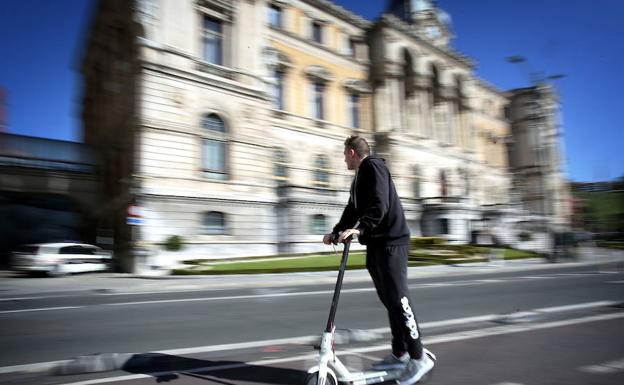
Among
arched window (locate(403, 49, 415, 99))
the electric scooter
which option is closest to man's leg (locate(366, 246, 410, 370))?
the electric scooter

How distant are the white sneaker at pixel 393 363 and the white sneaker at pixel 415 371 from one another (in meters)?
0.14

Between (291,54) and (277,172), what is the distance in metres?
9.14

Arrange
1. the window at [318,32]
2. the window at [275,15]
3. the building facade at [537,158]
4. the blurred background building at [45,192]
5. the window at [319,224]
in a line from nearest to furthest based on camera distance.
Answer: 1. the blurred background building at [45,192]
2. the window at [319,224]
3. the window at [275,15]
4. the window at [318,32]
5. the building facade at [537,158]

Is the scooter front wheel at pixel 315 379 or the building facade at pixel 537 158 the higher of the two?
the building facade at pixel 537 158

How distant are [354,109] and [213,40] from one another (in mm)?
15708

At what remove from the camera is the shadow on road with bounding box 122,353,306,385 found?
13.1 feet

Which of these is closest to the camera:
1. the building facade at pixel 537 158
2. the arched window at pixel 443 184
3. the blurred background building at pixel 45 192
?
the blurred background building at pixel 45 192

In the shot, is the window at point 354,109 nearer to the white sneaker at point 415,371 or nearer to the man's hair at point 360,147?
the man's hair at point 360,147

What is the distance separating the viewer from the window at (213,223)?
2325 centimetres

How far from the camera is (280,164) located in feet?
105

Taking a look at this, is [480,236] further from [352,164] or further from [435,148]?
[352,164]

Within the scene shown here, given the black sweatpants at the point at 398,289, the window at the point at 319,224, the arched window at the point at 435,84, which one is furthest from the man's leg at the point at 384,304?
the arched window at the point at 435,84

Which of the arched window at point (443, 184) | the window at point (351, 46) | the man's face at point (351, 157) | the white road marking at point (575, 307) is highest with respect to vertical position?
the window at point (351, 46)

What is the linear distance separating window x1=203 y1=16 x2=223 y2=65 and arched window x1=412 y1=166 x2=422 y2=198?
19945 millimetres
